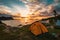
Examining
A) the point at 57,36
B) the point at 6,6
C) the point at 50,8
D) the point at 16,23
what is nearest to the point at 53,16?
the point at 50,8

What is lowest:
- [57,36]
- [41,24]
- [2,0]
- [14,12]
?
[57,36]

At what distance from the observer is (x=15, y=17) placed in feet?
6.85

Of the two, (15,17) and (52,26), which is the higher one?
→ (15,17)

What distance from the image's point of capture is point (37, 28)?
2.02 metres

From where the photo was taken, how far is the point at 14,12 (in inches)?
82.4

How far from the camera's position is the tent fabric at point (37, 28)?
78.9 inches

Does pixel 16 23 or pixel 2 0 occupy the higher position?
pixel 2 0

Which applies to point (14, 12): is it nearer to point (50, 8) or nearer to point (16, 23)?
point (16, 23)

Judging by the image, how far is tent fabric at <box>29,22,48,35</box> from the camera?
200cm

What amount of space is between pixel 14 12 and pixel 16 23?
15cm

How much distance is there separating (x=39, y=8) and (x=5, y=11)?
460 millimetres

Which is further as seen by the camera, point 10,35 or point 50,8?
point 50,8

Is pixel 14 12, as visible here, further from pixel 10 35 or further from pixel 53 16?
pixel 53 16

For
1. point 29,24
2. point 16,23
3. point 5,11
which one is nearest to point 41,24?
point 29,24
